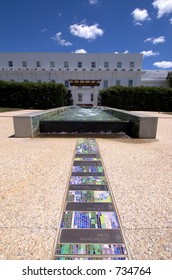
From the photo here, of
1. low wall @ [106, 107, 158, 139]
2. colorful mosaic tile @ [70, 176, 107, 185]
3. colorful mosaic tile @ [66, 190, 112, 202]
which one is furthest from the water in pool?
colorful mosaic tile @ [66, 190, 112, 202]

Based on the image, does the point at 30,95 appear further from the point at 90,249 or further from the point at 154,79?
the point at 154,79

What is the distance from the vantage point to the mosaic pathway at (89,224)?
1625 mm

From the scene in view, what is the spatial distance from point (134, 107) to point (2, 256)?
21.7 m

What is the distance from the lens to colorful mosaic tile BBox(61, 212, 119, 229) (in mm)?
1974

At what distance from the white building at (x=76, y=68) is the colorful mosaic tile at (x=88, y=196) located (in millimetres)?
26881

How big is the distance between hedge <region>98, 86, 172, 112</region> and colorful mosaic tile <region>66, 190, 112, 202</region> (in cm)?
1960

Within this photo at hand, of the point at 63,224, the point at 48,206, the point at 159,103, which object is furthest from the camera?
the point at 159,103

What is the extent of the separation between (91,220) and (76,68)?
1268 inches

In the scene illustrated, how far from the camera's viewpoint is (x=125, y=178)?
319 centimetres

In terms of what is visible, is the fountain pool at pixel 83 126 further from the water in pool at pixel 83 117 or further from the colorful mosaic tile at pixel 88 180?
the colorful mosaic tile at pixel 88 180

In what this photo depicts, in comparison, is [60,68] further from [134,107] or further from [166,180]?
[166,180]
